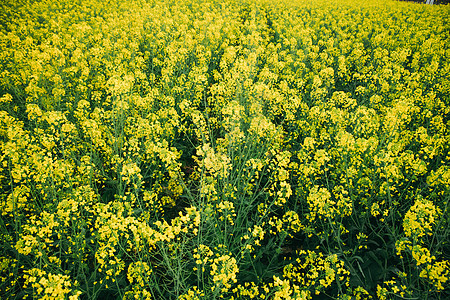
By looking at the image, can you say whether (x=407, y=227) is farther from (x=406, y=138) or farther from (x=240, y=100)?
(x=240, y=100)

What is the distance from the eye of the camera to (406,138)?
165 inches

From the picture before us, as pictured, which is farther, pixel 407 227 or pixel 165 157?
pixel 165 157

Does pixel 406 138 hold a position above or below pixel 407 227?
above

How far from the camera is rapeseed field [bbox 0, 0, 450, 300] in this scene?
258cm

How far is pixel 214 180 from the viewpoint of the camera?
3.11 m

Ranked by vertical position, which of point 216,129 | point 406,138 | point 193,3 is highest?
point 193,3

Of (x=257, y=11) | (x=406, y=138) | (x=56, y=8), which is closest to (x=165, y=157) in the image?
(x=406, y=138)

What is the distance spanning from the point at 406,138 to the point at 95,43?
305 inches

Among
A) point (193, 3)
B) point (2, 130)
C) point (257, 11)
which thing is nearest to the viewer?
point (2, 130)

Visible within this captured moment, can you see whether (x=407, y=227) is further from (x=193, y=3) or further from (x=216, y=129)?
(x=193, y=3)

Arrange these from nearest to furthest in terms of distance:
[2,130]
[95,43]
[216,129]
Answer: [2,130], [216,129], [95,43]

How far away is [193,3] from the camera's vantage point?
45.5 ft

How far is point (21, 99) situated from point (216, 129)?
13.2 ft

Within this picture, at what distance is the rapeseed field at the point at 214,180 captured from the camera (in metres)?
2.58
